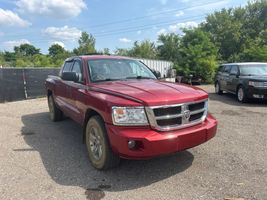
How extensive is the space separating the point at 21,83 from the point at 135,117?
10577 millimetres

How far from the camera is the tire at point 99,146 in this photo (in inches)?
149

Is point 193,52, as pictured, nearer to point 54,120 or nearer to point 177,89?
point 54,120

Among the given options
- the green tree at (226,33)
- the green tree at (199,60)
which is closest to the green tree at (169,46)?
the green tree at (199,60)

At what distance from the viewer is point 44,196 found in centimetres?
335

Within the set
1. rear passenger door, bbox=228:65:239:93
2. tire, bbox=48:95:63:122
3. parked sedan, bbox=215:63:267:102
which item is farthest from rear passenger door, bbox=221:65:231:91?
tire, bbox=48:95:63:122

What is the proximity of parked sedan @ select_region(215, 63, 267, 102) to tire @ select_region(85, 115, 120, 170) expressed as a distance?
7.39m

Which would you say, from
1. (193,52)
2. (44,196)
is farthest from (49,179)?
(193,52)

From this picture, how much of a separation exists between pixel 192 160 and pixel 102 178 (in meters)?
1.50

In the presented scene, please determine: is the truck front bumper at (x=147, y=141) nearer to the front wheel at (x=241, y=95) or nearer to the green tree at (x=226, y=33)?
the front wheel at (x=241, y=95)

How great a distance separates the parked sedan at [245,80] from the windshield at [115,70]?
18.8 feet

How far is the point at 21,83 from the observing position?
41.4ft

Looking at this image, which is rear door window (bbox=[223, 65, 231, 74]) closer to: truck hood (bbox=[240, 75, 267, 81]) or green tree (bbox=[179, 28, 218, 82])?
truck hood (bbox=[240, 75, 267, 81])

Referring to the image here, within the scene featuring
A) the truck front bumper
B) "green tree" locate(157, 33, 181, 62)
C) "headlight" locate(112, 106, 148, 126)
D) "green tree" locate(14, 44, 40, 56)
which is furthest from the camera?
"green tree" locate(14, 44, 40, 56)

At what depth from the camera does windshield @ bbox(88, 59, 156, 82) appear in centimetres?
477
